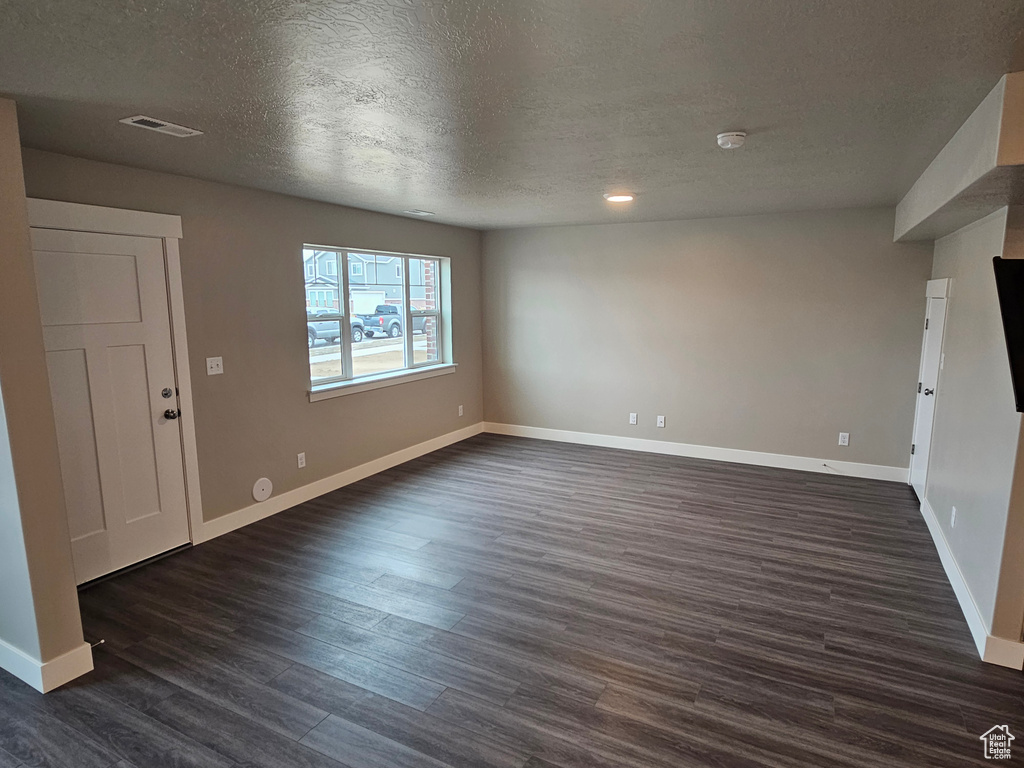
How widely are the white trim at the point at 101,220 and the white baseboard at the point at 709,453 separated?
13.6ft

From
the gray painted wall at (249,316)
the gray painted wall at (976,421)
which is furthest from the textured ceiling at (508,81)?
the gray painted wall at (976,421)

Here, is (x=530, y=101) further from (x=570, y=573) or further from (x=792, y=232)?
(x=792, y=232)

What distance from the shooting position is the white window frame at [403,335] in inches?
189

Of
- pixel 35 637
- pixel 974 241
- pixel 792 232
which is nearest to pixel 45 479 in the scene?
pixel 35 637

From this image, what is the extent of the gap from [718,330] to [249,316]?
411cm

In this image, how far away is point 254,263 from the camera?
4047mm

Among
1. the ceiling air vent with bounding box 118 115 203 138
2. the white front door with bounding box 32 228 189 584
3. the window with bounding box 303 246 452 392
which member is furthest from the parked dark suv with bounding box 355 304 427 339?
the ceiling air vent with bounding box 118 115 203 138

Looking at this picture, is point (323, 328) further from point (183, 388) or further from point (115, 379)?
point (115, 379)

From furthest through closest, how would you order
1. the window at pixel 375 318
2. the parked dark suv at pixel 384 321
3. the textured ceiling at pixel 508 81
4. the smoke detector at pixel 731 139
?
the parked dark suv at pixel 384 321, the window at pixel 375 318, the smoke detector at pixel 731 139, the textured ceiling at pixel 508 81

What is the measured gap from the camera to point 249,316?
159 inches

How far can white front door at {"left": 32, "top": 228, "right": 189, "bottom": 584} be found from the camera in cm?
301

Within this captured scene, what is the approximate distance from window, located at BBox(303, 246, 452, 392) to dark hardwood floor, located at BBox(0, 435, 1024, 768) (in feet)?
4.54

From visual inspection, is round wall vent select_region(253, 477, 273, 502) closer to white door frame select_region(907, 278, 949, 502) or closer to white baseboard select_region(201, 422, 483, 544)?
white baseboard select_region(201, 422, 483, 544)

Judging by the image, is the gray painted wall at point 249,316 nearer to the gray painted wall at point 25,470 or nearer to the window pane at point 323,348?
the window pane at point 323,348
